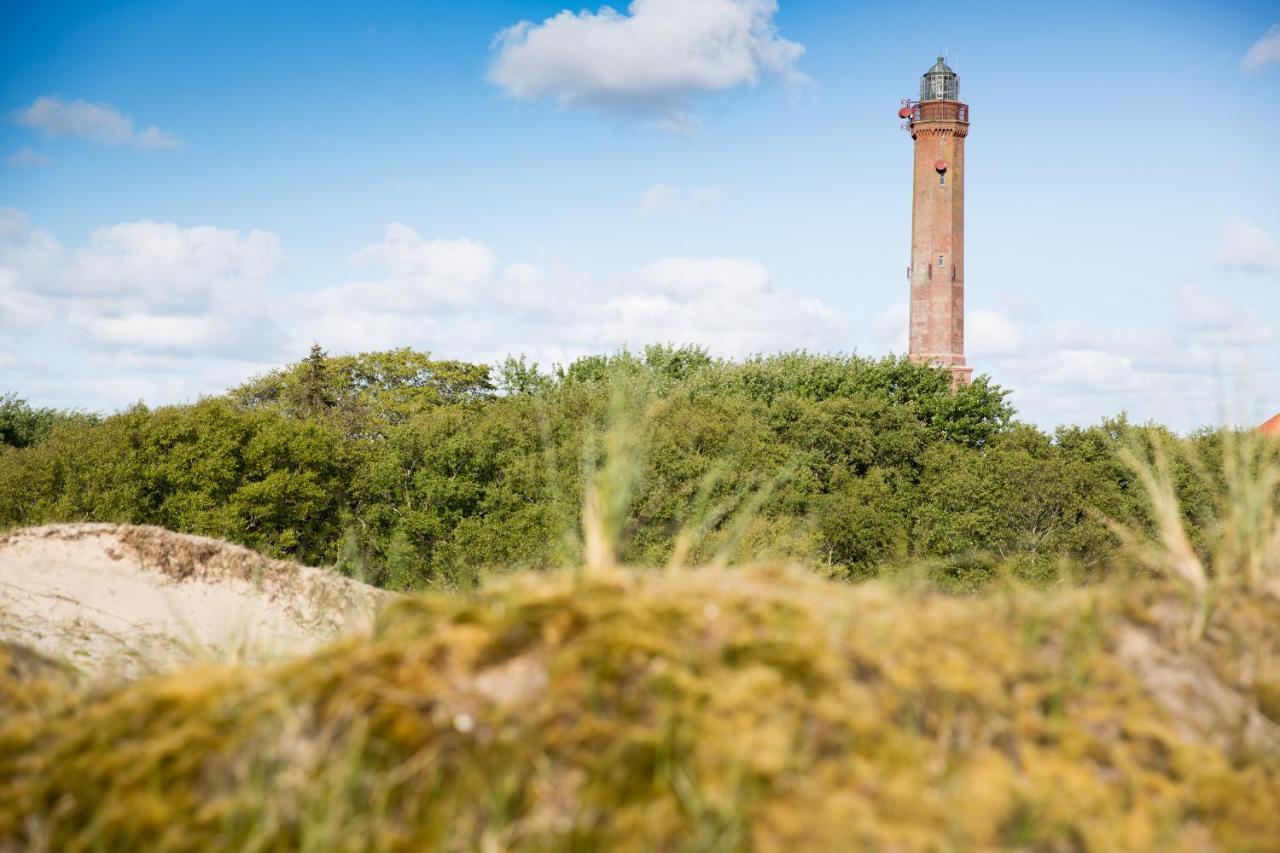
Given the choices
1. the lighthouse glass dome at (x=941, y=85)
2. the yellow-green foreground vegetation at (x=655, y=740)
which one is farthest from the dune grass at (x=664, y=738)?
the lighthouse glass dome at (x=941, y=85)

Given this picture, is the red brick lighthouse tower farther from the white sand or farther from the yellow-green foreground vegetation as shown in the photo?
the yellow-green foreground vegetation

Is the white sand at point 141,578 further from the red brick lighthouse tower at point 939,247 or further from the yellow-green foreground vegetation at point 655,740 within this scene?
the red brick lighthouse tower at point 939,247

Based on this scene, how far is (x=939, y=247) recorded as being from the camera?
67312 mm

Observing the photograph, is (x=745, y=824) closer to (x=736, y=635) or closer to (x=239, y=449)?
(x=736, y=635)

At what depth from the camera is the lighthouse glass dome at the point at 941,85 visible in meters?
71.6

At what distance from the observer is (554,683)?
2.49m

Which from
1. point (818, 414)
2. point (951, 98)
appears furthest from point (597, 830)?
point (951, 98)

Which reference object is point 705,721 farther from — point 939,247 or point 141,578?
point 939,247

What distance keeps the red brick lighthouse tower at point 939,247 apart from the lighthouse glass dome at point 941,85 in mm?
3088

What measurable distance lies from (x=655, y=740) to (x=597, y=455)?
1422 inches

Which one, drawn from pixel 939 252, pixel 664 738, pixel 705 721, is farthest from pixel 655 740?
pixel 939 252

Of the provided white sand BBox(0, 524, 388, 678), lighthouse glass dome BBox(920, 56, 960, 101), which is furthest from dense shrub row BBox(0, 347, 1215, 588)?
lighthouse glass dome BBox(920, 56, 960, 101)

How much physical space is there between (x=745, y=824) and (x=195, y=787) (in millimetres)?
1247

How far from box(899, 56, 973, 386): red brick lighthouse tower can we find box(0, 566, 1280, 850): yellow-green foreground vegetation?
65.6 metres
